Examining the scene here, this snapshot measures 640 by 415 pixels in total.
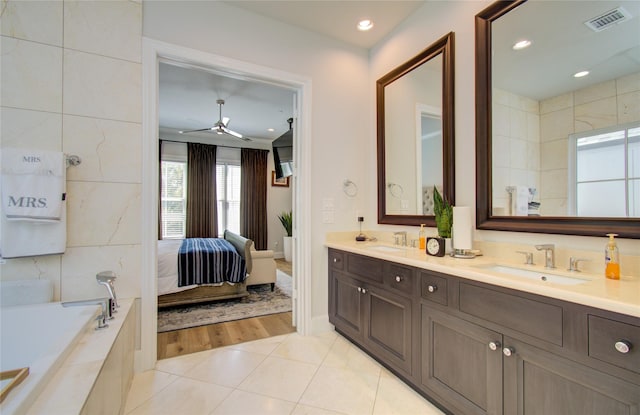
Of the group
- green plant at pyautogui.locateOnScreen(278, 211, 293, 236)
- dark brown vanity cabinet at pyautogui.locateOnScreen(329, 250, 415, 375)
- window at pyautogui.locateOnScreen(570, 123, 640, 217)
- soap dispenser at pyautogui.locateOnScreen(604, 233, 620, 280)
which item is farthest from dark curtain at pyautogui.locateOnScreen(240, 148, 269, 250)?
soap dispenser at pyautogui.locateOnScreen(604, 233, 620, 280)

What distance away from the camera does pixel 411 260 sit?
1705mm

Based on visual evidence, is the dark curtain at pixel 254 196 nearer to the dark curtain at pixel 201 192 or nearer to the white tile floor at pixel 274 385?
the dark curtain at pixel 201 192

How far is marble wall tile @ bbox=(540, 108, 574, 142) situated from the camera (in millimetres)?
1506

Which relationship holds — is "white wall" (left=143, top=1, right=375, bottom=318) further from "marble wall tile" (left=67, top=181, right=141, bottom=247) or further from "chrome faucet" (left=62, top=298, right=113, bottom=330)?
"chrome faucet" (left=62, top=298, right=113, bottom=330)

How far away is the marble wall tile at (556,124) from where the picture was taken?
59.3 inches

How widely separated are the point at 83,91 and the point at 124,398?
1906 mm

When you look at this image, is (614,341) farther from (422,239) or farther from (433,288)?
(422,239)

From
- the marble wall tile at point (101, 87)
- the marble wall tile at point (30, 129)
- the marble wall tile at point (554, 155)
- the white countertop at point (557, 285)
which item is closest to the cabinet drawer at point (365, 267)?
the white countertop at point (557, 285)

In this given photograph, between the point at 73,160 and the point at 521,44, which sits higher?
the point at 521,44

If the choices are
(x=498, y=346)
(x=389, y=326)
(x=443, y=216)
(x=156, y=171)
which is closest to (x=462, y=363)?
(x=498, y=346)

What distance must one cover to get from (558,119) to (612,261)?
776 mm

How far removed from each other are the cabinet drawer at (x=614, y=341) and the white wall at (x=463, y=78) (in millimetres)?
565

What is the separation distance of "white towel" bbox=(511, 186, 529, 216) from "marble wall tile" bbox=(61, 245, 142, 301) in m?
2.47

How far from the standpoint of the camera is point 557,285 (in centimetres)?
110
